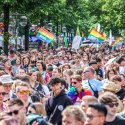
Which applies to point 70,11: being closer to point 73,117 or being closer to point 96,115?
point 73,117

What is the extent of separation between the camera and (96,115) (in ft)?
24.9

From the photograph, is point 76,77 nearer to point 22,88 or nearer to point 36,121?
point 22,88

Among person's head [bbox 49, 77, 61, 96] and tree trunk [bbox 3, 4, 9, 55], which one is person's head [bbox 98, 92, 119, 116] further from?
tree trunk [bbox 3, 4, 9, 55]

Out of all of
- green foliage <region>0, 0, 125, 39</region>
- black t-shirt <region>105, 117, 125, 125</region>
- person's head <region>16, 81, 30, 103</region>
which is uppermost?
green foliage <region>0, 0, 125, 39</region>

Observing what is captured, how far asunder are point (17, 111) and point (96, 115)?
4.01 feet

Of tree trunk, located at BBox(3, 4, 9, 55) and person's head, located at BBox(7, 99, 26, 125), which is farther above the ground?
tree trunk, located at BBox(3, 4, 9, 55)

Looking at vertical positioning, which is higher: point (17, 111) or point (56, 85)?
point (56, 85)

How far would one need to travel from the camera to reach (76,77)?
12.4 metres

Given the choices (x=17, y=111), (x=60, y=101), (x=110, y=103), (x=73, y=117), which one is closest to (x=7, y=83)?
(x=60, y=101)

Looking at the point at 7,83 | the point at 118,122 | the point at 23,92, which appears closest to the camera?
the point at 118,122

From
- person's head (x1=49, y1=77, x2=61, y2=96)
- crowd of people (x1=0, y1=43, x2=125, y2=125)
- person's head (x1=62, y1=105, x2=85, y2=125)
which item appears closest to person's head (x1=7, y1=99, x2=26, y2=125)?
crowd of people (x1=0, y1=43, x2=125, y2=125)

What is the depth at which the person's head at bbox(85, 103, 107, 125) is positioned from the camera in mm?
7479

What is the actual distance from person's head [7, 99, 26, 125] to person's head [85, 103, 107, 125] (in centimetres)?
87

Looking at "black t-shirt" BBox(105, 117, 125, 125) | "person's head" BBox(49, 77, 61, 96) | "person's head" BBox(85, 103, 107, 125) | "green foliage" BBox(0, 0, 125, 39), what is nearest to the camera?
"person's head" BBox(85, 103, 107, 125)
